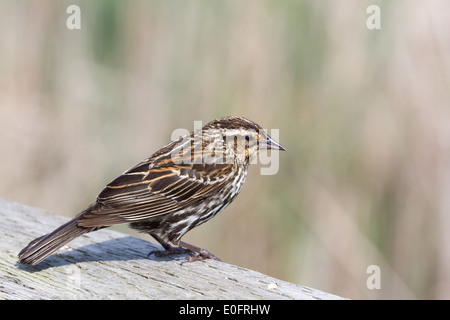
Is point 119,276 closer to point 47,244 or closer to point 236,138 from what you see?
point 47,244

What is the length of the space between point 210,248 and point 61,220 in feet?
5.61

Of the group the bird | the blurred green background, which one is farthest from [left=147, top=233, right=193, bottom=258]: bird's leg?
the blurred green background

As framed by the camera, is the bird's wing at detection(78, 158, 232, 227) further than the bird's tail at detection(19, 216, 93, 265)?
Yes

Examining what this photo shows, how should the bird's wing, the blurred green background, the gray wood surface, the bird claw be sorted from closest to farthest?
the gray wood surface
the bird claw
the bird's wing
the blurred green background

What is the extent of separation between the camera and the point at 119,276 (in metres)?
2.62

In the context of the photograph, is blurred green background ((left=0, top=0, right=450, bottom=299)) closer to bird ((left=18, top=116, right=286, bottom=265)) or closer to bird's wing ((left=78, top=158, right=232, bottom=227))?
bird ((left=18, top=116, right=286, bottom=265))

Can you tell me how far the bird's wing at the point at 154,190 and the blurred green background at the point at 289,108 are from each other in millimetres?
1379

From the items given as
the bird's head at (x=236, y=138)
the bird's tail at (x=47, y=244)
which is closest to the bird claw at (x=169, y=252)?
the bird's tail at (x=47, y=244)

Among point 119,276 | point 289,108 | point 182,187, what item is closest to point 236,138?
point 182,187

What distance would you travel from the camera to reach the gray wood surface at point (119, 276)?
7.84ft

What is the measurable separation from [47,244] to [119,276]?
1.21 feet

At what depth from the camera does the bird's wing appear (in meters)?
3.28

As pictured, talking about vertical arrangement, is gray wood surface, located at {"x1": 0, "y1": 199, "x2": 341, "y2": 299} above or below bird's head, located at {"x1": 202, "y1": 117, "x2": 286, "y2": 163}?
below

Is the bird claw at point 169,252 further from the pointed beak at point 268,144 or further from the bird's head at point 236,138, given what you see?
the pointed beak at point 268,144
